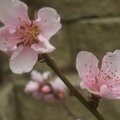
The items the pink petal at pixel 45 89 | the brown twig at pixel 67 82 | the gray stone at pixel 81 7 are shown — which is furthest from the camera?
the gray stone at pixel 81 7

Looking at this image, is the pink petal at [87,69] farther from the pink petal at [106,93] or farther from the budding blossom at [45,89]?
the budding blossom at [45,89]

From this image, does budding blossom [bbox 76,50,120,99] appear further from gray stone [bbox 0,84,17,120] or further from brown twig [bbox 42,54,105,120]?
gray stone [bbox 0,84,17,120]

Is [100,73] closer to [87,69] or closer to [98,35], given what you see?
[87,69]

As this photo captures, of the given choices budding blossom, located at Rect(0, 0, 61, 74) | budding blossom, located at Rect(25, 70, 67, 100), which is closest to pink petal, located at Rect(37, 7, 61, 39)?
budding blossom, located at Rect(0, 0, 61, 74)

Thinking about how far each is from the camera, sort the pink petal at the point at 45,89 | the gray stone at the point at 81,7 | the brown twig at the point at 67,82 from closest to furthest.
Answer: the brown twig at the point at 67,82 → the pink petal at the point at 45,89 → the gray stone at the point at 81,7

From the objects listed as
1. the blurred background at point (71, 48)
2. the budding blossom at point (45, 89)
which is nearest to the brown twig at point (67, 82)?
the budding blossom at point (45, 89)

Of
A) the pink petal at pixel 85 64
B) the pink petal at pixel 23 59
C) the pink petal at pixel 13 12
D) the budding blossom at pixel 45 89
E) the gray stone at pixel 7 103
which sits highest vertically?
the pink petal at pixel 13 12

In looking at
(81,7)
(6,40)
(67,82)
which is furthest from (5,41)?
(81,7)
